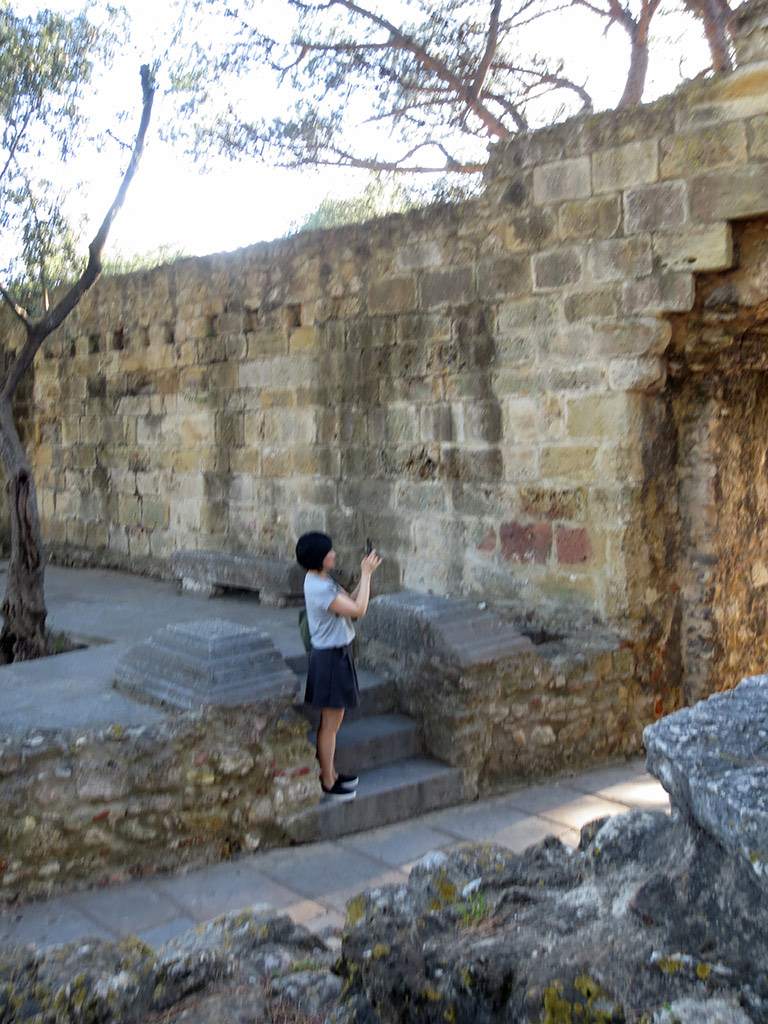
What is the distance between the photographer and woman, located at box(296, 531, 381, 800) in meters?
4.36

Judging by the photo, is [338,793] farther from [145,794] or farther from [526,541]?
[526,541]

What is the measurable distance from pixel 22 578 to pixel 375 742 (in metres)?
2.71

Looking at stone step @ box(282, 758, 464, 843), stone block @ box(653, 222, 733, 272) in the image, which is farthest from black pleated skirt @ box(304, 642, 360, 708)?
stone block @ box(653, 222, 733, 272)

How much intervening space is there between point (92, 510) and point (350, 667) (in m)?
5.89

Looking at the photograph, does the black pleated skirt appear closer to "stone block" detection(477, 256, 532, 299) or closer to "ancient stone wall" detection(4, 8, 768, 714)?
"ancient stone wall" detection(4, 8, 768, 714)

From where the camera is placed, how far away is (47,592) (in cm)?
827

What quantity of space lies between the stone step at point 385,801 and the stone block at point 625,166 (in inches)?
127

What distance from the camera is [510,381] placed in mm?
5875

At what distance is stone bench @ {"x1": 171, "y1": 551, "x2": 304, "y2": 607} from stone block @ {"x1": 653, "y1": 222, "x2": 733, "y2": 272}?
3513 mm

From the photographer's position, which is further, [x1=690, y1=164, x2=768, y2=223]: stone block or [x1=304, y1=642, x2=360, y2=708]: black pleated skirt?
[x1=690, y1=164, x2=768, y2=223]: stone block

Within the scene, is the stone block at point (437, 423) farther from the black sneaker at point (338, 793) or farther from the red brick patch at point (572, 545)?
the black sneaker at point (338, 793)

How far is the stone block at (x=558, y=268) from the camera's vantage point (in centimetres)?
547

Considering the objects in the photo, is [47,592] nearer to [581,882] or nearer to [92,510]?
[92,510]

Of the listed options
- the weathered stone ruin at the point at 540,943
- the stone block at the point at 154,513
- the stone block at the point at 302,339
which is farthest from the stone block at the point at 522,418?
the stone block at the point at 154,513
